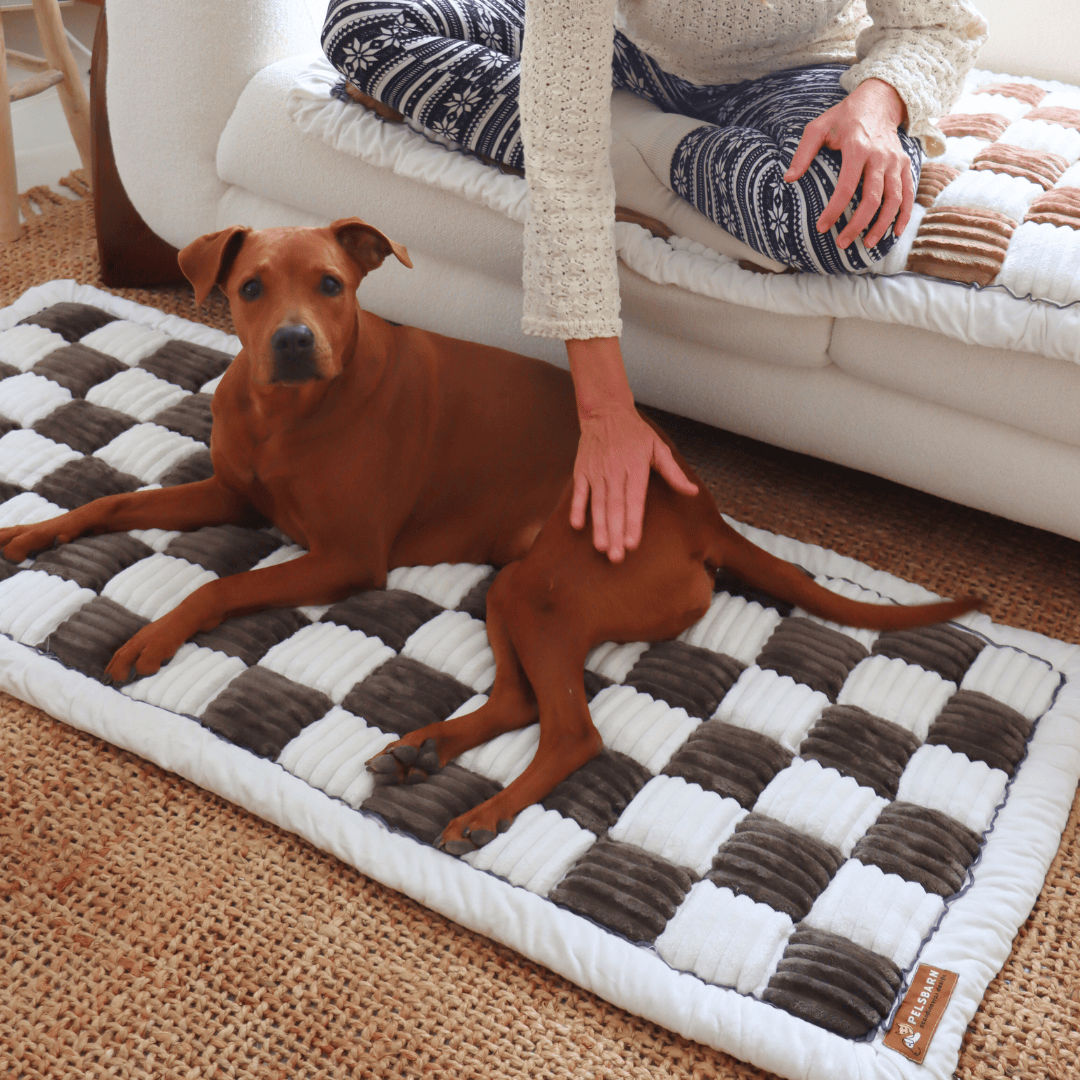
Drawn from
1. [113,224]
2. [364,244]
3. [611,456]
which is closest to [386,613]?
[611,456]

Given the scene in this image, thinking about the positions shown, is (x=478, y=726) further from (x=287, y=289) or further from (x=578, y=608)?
(x=287, y=289)

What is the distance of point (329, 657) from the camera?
129 cm

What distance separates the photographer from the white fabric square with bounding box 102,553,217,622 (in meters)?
1.34

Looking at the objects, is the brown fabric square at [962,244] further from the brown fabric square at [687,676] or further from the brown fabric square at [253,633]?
the brown fabric square at [253,633]

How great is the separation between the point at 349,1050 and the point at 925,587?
3.32 feet

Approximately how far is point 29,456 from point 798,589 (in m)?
1.11

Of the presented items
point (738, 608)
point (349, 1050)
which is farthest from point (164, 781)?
point (738, 608)

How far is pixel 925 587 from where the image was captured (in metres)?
1.55

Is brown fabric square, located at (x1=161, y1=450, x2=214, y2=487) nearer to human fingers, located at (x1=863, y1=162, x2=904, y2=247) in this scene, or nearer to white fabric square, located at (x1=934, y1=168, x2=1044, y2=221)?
human fingers, located at (x1=863, y1=162, x2=904, y2=247)

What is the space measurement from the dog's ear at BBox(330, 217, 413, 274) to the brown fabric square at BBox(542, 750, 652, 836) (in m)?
0.63

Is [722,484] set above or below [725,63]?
below

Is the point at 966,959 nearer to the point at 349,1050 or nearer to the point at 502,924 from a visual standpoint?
the point at 502,924

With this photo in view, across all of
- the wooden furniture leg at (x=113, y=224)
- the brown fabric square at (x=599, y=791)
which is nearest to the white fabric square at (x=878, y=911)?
the brown fabric square at (x=599, y=791)

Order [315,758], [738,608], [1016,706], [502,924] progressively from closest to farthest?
[502,924] < [315,758] < [1016,706] < [738,608]
